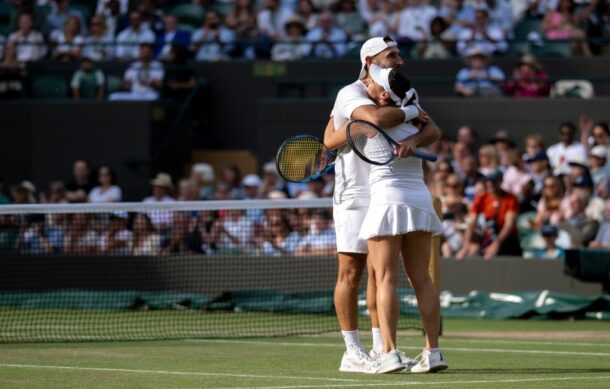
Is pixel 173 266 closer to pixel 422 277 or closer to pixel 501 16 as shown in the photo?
pixel 501 16

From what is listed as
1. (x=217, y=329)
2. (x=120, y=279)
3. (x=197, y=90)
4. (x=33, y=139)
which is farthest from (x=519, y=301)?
(x=33, y=139)

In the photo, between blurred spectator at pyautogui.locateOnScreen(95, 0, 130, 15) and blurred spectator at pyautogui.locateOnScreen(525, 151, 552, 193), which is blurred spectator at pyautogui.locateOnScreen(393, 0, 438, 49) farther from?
blurred spectator at pyautogui.locateOnScreen(95, 0, 130, 15)

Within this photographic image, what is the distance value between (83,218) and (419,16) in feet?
22.2

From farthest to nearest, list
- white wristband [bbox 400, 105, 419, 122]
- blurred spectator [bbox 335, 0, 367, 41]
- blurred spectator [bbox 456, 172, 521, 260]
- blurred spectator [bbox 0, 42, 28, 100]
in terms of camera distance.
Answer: blurred spectator [bbox 0, 42, 28, 100]
blurred spectator [bbox 335, 0, 367, 41]
blurred spectator [bbox 456, 172, 521, 260]
white wristband [bbox 400, 105, 419, 122]

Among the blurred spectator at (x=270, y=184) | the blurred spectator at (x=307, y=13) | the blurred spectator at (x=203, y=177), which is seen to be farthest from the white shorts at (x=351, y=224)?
the blurred spectator at (x=307, y=13)

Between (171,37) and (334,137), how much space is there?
13854 mm

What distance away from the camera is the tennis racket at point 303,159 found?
983 centimetres

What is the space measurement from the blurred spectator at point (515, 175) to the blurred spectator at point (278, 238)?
9.83 feet

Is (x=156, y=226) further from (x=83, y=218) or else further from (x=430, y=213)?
(x=430, y=213)

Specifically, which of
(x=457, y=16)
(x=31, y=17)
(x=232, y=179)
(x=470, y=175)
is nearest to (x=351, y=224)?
(x=470, y=175)

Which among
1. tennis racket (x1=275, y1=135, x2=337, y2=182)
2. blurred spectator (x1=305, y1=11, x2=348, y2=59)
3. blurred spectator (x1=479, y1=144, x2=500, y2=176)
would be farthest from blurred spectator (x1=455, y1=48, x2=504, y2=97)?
tennis racket (x1=275, y1=135, x2=337, y2=182)

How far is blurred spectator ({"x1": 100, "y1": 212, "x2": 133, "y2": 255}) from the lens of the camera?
56.4 ft

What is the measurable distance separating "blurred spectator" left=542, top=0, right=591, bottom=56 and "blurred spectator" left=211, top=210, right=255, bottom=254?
6237 mm

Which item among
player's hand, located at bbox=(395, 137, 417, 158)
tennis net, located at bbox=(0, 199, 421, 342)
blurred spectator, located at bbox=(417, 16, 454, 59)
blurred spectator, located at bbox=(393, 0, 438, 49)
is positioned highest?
blurred spectator, located at bbox=(393, 0, 438, 49)
